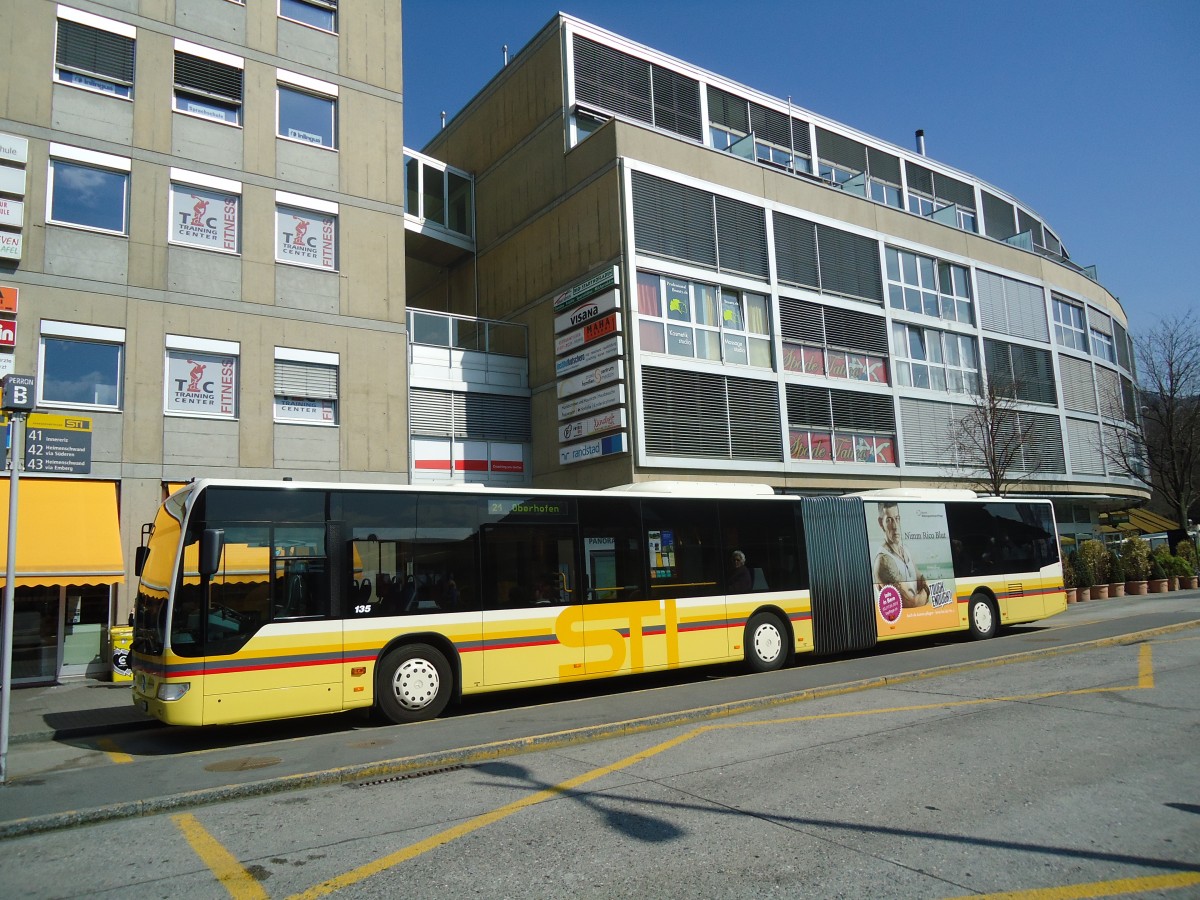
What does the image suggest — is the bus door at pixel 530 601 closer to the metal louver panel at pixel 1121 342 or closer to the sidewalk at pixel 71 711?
the sidewalk at pixel 71 711

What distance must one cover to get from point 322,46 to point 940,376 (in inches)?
865

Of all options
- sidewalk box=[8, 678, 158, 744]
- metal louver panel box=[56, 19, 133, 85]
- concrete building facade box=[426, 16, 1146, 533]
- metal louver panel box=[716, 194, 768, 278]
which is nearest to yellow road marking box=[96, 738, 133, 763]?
sidewalk box=[8, 678, 158, 744]

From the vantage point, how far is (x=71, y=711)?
12766 millimetres

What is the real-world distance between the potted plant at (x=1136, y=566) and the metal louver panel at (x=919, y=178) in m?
16.8

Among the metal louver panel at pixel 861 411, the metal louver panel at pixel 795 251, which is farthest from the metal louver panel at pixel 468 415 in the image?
the metal louver panel at pixel 861 411

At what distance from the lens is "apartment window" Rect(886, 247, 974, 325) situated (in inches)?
1170

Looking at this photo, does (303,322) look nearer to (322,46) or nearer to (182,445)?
(182,445)

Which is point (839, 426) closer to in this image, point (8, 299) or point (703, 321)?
point (703, 321)

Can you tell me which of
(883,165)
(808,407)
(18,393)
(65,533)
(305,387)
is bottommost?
(65,533)

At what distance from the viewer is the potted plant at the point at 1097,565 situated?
28422 mm

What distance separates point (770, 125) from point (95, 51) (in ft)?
71.6

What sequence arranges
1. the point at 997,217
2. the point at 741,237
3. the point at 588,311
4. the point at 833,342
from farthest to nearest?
the point at 997,217
the point at 833,342
the point at 741,237
the point at 588,311

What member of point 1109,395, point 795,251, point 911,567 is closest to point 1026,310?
point 1109,395

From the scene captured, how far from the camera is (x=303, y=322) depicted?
19750 mm
